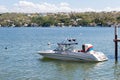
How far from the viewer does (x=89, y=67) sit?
1903 inches

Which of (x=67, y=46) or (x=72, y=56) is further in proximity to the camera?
(x=67, y=46)

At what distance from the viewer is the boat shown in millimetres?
52156

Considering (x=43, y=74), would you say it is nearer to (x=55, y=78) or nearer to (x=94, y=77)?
(x=55, y=78)

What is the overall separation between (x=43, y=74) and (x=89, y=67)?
27.1 feet

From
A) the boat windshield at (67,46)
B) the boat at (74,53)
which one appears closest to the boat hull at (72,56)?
the boat at (74,53)

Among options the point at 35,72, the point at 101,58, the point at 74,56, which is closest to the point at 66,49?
the point at 74,56

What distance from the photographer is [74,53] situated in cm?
5356

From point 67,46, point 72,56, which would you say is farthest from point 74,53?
point 67,46

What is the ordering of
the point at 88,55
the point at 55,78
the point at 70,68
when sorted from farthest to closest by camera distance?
the point at 88,55
the point at 70,68
the point at 55,78

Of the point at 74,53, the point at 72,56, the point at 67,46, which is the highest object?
the point at 67,46

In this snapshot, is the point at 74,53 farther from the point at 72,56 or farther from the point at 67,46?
the point at 67,46

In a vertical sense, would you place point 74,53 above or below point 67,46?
below

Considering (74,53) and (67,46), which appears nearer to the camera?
(74,53)

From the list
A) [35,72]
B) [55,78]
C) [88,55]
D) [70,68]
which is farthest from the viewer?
[88,55]
